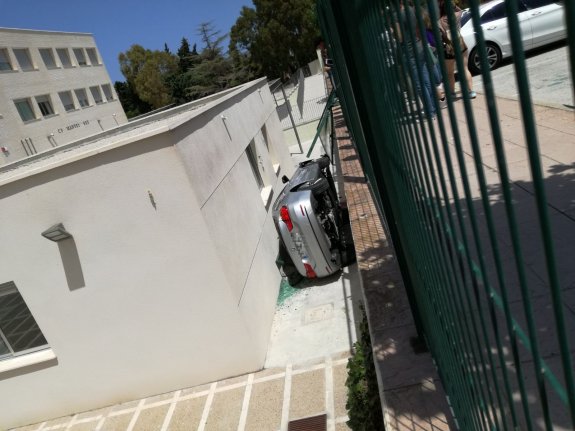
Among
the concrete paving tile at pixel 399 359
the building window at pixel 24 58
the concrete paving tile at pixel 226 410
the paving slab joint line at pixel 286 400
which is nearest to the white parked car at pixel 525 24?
the concrete paving tile at pixel 399 359

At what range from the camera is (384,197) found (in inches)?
100.0

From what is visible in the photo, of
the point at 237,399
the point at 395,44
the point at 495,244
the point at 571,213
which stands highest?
the point at 395,44

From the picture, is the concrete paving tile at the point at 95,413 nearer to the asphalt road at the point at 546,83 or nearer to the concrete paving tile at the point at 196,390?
the concrete paving tile at the point at 196,390

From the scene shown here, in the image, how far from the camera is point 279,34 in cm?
4234

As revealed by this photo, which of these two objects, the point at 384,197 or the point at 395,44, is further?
the point at 384,197

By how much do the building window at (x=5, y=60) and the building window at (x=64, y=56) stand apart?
563 centimetres

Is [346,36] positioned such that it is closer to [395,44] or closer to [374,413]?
[395,44]

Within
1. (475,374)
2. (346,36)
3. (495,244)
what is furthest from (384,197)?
(495,244)

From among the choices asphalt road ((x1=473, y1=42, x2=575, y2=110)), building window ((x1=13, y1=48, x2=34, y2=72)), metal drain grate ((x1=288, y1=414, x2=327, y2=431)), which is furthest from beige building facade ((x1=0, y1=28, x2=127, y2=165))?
asphalt road ((x1=473, y1=42, x2=575, y2=110))

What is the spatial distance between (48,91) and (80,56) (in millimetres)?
7991

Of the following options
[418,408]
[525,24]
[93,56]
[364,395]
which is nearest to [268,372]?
[364,395]

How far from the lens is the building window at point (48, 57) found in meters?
32.3

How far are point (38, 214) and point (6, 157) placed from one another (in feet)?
78.9

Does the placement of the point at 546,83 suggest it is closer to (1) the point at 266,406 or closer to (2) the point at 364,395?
(2) the point at 364,395
